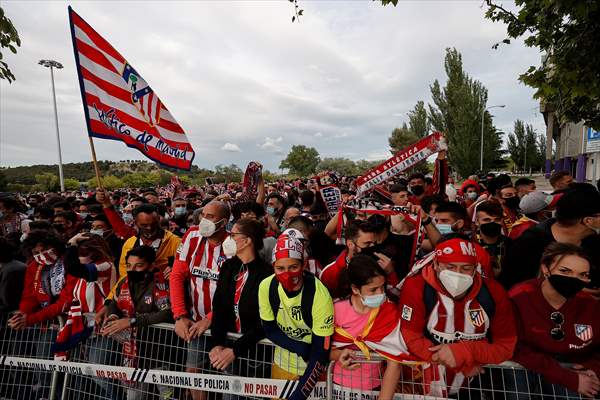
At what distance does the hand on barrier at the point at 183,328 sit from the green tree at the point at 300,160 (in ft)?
342

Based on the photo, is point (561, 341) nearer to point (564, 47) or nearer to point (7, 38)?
point (564, 47)

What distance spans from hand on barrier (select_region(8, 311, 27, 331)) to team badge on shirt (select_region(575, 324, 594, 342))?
4747 mm

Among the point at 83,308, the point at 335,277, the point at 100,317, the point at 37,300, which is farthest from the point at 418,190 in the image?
the point at 37,300

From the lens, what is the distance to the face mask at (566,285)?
215cm

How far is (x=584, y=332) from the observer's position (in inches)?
85.0

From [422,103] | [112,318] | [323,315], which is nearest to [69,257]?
[112,318]

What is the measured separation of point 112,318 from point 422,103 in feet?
178

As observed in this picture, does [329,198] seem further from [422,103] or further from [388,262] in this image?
[422,103]

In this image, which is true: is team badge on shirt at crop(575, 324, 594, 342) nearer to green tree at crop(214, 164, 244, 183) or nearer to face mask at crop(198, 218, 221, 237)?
face mask at crop(198, 218, 221, 237)

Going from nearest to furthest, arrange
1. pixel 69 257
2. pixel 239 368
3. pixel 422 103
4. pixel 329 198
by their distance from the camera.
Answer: pixel 239 368, pixel 69 257, pixel 329 198, pixel 422 103

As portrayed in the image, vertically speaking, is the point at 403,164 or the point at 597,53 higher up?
the point at 597,53

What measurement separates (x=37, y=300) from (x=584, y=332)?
481cm

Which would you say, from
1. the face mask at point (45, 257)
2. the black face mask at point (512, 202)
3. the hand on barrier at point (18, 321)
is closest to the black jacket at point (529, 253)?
the black face mask at point (512, 202)

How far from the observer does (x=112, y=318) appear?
2.97 metres
